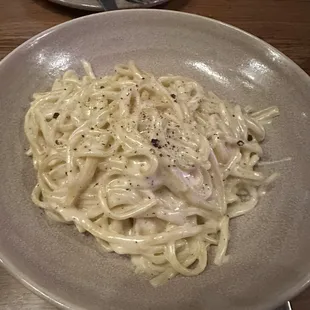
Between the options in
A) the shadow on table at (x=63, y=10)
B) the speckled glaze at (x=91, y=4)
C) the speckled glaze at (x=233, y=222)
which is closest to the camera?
the speckled glaze at (x=233, y=222)

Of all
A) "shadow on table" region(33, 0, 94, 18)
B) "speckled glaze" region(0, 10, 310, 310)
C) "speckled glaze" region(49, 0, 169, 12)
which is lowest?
"speckled glaze" region(0, 10, 310, 310)

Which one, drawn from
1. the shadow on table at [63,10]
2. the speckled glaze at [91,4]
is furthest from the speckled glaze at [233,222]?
the shadow on table at [63,10]

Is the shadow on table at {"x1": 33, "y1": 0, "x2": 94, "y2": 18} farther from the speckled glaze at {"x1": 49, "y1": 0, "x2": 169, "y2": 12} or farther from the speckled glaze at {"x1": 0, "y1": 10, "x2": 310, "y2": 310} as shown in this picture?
the speckled glaze at {"x1": 0, "y1": 10, "x2": 310, "y2": 310}

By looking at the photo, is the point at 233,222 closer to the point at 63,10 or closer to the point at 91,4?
the point at 91,4

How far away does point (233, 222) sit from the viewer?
178cm

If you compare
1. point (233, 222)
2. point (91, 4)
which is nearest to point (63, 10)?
point (91, 4)

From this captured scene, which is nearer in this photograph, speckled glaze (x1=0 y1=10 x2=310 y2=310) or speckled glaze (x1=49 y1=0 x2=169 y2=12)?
speckled glaze (x1=0 y1=10 x2=310 y2=310)

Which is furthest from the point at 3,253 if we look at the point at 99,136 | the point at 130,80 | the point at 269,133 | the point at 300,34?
the point at 300,34

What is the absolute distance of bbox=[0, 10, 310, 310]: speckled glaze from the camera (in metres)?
1.46

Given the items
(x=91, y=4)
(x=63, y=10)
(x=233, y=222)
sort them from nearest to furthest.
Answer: (x=233, y=222) → (x=91, y=4) → (x=63, y=10)

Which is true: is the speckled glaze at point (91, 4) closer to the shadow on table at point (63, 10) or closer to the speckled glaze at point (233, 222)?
the shadow on table at point (63, 10)

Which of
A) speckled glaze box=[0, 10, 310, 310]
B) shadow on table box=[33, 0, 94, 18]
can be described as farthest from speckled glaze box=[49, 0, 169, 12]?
speckled glaze box=[0, 10, 310, 310]

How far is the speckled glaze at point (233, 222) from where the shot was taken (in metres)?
1.46

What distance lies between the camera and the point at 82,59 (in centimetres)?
215
